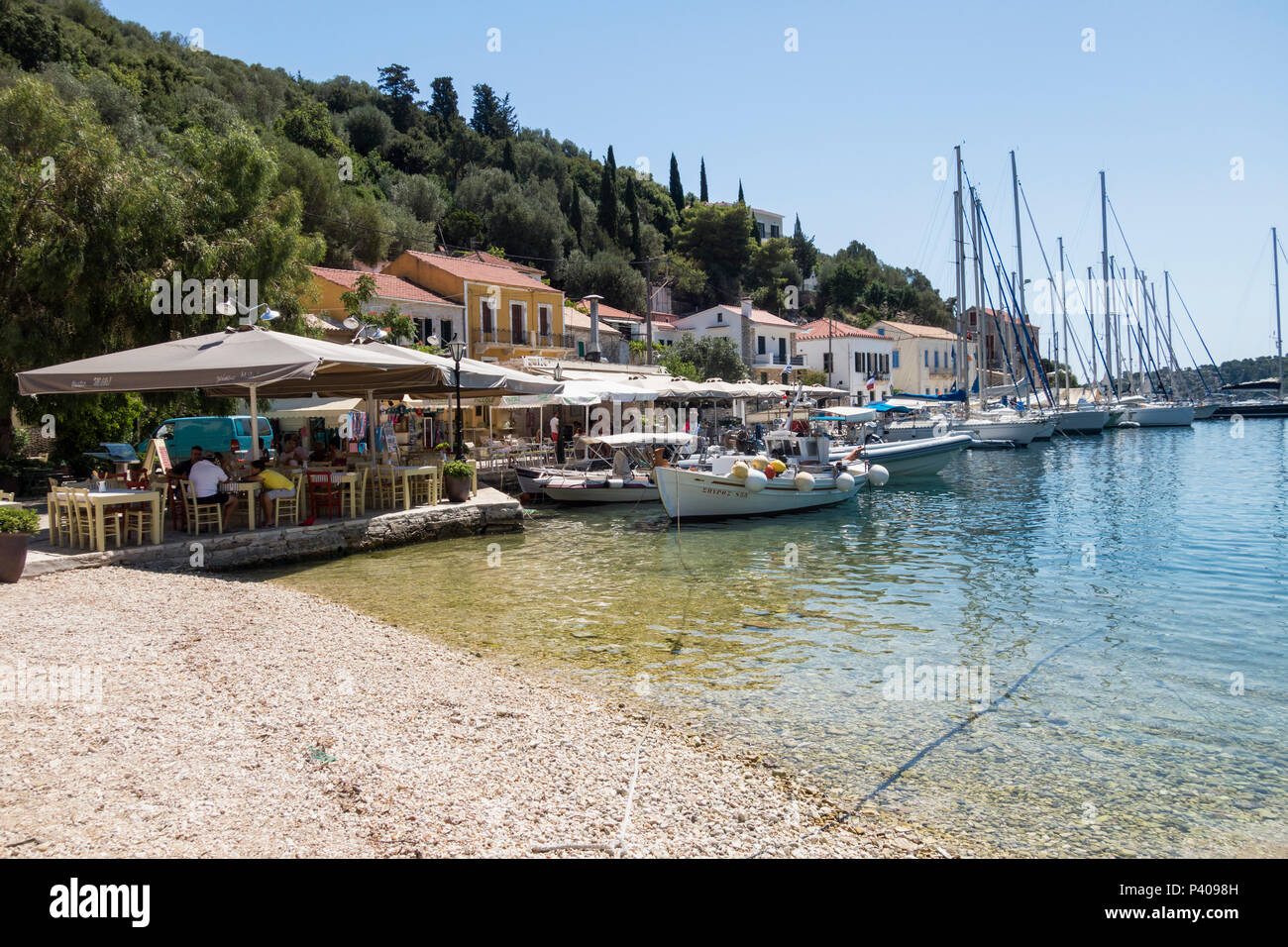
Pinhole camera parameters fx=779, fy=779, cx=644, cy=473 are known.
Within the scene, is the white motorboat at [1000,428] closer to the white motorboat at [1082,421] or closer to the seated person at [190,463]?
the white motorboat at [1082,421]

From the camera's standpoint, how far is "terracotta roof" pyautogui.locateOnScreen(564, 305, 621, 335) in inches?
1759

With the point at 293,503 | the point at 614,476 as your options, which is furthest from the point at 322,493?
the point at 614,476

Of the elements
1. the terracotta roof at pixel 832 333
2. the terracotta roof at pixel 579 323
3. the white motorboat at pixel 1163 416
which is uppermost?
the terracotta roof at pixel 832 333

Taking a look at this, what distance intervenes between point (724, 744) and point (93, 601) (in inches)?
298

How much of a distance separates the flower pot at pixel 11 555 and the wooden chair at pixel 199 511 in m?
2.77

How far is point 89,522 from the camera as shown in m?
11.0

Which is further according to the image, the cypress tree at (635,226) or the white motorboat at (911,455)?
the cypress tree at (635,226)

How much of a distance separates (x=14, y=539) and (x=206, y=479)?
9.65 feet

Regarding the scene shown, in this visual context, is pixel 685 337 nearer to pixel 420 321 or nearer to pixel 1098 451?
pixel 420 321

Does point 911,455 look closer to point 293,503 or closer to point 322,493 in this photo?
point 322,493

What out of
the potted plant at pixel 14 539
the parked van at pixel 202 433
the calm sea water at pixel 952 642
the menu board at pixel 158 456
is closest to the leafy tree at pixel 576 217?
the parked van at pixel 202 433

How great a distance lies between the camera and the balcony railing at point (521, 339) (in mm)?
37906

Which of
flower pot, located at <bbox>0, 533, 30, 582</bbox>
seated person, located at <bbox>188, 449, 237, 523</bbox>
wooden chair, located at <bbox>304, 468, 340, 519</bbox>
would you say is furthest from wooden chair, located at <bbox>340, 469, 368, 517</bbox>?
flower pot, located at <bbox>0, 533, 30, 582</bbox>
